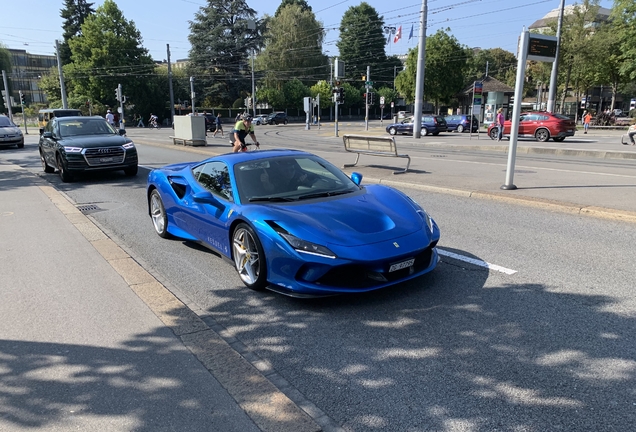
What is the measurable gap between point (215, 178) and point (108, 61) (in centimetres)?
6624

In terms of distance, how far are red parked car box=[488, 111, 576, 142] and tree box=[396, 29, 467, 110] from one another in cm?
3026

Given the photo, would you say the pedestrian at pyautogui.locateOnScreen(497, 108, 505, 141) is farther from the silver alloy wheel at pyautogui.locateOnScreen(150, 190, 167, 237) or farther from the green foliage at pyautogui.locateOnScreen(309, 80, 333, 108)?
the green foliage at pyautogui.locateOnScreen(309, 80, 333, 108)

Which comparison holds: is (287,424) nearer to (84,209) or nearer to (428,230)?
(428,230)

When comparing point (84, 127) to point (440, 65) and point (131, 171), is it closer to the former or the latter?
point (131, 171)

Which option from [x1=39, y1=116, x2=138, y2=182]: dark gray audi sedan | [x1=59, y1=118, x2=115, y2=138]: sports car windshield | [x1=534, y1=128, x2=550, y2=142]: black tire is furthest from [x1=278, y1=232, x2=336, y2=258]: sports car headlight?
[x1=534, y1=128, x2=550, y2=142]: black tire

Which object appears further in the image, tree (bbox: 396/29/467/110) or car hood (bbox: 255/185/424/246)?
tree (bbox: 396/29/467/110)

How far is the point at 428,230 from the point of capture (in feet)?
15.1

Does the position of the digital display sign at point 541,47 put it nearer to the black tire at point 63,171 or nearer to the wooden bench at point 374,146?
the wooden bench at point 374,146

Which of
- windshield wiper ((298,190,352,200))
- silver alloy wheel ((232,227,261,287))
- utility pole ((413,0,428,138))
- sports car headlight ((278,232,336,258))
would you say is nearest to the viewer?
sports car headlight ((278,232,336,258))

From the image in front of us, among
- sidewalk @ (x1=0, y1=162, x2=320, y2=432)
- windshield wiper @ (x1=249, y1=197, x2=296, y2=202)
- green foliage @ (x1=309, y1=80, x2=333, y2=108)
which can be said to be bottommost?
sidewalk @ (x1=0, y1=162, x2=320, y2=432)

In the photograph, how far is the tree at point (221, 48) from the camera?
76.4 meters

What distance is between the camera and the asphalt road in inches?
111

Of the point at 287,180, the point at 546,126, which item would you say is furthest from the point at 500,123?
the point at 287,180

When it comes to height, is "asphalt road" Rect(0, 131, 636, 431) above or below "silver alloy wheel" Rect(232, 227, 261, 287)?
below
